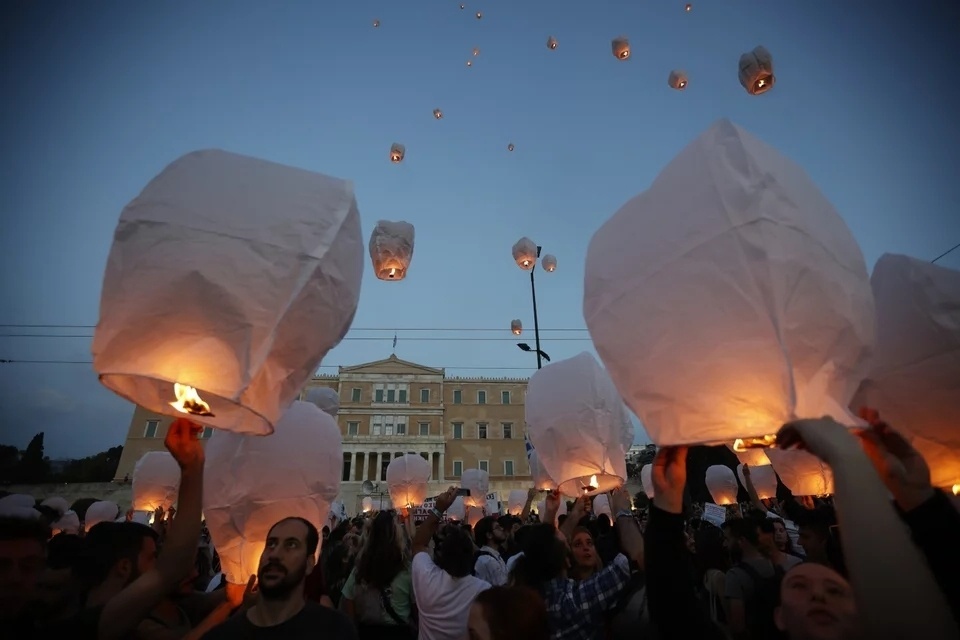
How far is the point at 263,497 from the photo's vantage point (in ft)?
7.80

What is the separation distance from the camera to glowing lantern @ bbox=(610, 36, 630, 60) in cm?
941

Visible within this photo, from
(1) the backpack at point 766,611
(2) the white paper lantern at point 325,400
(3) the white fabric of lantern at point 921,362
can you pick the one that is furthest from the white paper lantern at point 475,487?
(3) the white fabric of lantern at point 921,362

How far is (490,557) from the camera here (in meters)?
4.57

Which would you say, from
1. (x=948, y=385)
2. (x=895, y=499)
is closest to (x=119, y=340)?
(x=895, y=499)

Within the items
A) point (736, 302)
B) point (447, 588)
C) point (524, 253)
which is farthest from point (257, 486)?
point (524, 253)

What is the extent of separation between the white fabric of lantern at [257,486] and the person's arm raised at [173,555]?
30 cm

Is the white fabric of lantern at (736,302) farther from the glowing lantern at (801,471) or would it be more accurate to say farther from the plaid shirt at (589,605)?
the glowing lantern at (801,471)

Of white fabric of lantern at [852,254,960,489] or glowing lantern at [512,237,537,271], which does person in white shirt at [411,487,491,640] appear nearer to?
white fabric of lantern at [852,254,960,489]

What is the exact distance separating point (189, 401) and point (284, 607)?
51.4 inches

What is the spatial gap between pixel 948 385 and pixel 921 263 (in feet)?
1.54

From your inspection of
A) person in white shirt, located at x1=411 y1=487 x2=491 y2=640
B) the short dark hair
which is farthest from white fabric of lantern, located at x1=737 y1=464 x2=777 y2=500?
the short dark hair

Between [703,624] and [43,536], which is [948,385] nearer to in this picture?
[703,624]

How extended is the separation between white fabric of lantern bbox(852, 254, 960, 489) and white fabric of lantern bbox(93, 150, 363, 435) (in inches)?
78.5

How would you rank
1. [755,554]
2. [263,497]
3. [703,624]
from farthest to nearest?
[755,554] → [263,497] → [703,624]
